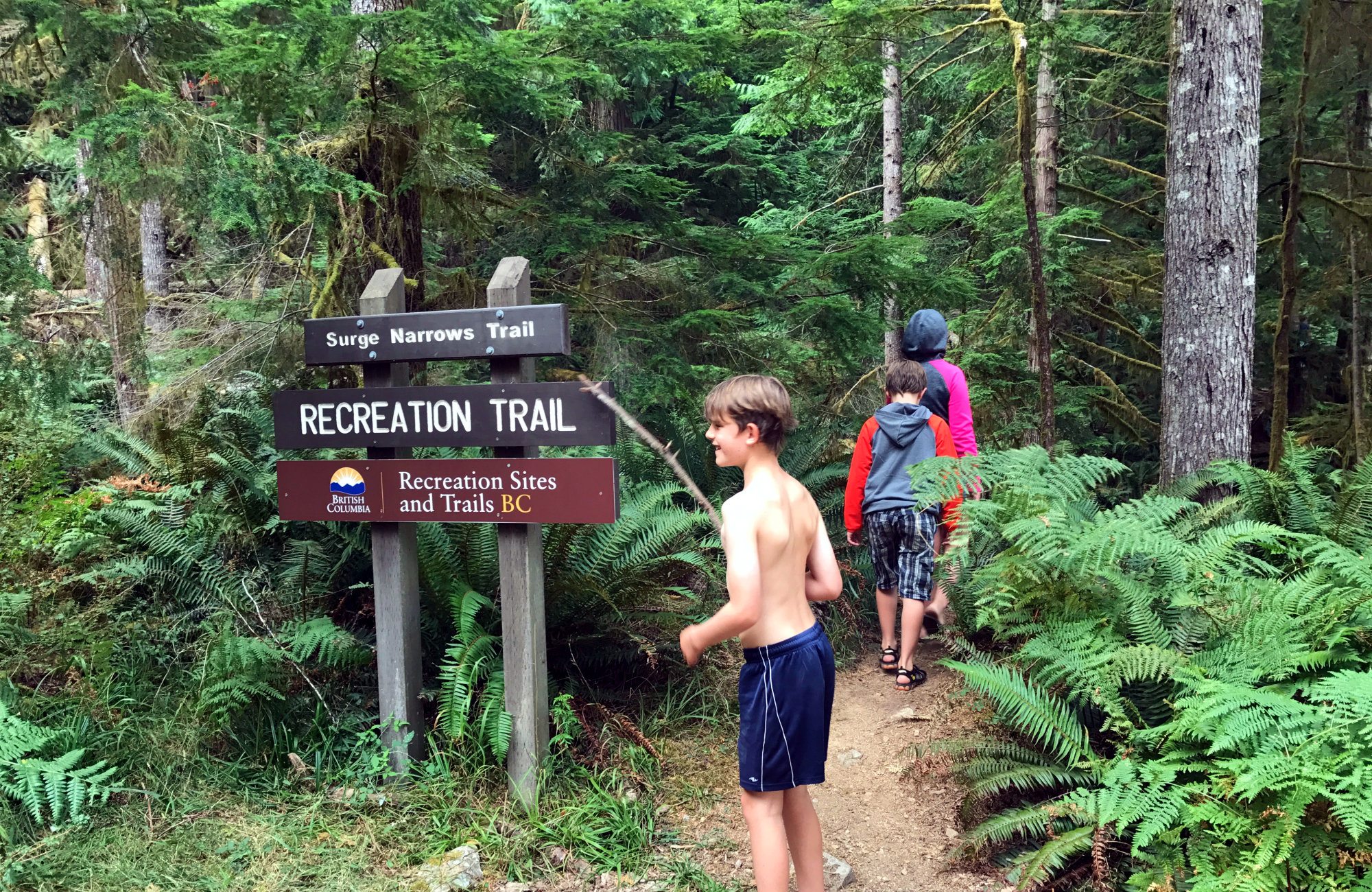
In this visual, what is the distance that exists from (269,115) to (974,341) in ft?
25.0

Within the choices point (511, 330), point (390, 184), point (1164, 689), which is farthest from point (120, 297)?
point (1164, 689)

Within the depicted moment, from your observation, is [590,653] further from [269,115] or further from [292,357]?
[269,115]

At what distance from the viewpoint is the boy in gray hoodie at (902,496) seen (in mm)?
5262

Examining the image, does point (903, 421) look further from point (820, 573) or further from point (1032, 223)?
point (820, 573)

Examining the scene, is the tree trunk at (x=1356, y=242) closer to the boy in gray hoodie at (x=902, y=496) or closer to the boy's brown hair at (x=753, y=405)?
the boy in gray hoodie at (x=902, y=496)

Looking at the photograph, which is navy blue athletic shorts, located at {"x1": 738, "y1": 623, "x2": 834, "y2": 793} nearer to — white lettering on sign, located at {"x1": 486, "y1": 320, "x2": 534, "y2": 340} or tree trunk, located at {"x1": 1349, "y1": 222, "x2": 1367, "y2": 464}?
white lettering on sign, located at {"x1": 486, "y1": 320, "x2": 534, "y2": 340}

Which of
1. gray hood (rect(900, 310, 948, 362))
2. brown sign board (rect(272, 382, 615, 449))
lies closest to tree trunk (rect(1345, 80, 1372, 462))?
gray hood (rect(900, 310, 948, 362))

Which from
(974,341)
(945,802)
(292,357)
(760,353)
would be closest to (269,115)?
(292,357)

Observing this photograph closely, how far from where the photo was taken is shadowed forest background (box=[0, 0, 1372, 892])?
3.52 m

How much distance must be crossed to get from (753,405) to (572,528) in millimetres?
2068

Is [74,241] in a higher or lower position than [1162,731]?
higher

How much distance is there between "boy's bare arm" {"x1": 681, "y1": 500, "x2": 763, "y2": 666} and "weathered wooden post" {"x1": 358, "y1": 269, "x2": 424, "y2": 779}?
6.47 feet

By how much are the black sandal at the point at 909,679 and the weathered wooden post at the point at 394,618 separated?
285 cm

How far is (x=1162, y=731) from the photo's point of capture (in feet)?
10.8
